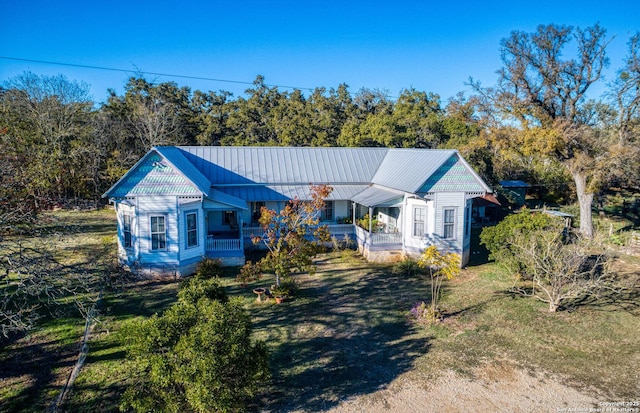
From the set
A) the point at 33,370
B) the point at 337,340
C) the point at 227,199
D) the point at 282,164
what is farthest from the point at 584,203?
the point at 33,370

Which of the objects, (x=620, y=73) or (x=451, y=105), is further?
(x=451, y=105)

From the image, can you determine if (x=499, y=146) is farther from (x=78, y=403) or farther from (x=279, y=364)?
(x=78, y=403)

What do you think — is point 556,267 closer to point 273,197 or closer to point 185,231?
point 273,197

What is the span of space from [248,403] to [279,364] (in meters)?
1.89

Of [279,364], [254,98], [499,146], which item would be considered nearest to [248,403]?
[279,364]

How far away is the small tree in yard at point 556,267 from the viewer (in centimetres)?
1511

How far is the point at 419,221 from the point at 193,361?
16.2 m

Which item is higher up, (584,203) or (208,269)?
(584,203)

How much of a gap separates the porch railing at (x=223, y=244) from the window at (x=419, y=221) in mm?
9526

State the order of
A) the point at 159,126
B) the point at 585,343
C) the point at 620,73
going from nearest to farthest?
1. the point at 585,343
2. the point at 620,73
3. the point at 159,126

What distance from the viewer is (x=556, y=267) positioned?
1536cm

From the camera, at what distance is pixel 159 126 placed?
1694 inches

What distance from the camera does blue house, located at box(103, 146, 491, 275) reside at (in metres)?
19.0

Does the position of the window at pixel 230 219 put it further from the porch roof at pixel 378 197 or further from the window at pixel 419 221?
the window at pixel 419 221
